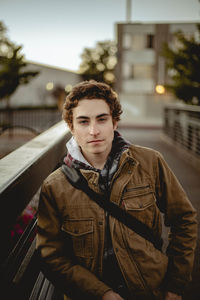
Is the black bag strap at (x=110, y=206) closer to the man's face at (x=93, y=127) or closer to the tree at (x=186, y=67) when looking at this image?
the man's face at (x=93, y=127)

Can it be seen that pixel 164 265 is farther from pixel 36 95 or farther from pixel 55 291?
pixel 36 95

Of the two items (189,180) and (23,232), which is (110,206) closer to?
(23,232)

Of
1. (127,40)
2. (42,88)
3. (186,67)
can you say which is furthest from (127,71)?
(186,67)

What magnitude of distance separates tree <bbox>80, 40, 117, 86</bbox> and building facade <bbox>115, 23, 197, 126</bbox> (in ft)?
103

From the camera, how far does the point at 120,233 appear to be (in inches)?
69.7

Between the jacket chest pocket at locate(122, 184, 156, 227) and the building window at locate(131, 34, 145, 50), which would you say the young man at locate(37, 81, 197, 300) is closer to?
the jacket chest pocket at locate(122, 184, 156, 227)

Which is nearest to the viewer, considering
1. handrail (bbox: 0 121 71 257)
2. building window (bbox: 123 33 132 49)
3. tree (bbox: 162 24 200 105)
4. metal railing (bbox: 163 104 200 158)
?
handrail (bbox: 0 121 71 257)

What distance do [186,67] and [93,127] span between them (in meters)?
9.08

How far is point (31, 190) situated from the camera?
181 centimetres

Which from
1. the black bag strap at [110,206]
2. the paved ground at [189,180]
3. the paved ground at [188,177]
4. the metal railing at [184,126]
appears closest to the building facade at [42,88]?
the paved ground at [188,177]

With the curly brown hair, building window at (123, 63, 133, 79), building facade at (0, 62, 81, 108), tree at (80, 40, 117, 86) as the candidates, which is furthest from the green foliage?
the curly brown hair

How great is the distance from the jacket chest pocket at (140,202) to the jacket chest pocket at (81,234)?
258 mm

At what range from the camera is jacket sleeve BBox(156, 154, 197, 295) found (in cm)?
184

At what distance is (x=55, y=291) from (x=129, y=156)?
4.35ft
